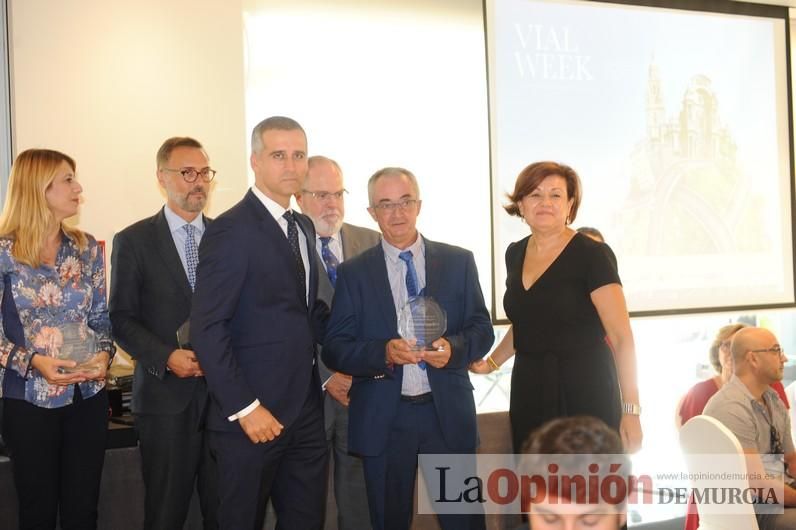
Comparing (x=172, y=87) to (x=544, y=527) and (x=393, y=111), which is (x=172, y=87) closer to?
(x=393, y=111)

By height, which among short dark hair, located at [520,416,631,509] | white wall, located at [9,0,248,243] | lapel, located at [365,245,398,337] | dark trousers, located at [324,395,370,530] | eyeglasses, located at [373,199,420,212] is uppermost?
white wall, located at [9,0,248,243]

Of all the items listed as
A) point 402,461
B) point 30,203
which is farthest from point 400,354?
point 30,203

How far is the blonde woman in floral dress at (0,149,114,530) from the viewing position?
9.68ft

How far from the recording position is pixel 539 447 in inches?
60.9

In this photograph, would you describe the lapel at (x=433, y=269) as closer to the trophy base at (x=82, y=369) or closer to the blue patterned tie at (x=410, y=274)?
the blue patterned tie at (x=410, y=274)

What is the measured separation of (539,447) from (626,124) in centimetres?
454

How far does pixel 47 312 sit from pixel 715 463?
97.6 inches

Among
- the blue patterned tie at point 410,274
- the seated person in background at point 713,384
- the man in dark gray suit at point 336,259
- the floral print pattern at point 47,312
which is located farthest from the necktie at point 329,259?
the seated person in background at point 713,384

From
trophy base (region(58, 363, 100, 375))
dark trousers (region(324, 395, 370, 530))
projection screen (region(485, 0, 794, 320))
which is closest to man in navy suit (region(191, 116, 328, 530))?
trophy base (region(58, 363, 100, 375))

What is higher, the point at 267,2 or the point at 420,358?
the point at 267,2

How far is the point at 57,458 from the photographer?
9.83 ft

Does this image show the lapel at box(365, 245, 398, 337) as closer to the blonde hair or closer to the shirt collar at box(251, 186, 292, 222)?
the shirt collar at box(251, 186, 292, 222)

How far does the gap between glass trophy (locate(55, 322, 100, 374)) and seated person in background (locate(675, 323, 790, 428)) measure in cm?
272

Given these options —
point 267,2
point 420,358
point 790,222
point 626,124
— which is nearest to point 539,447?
point 420,358
